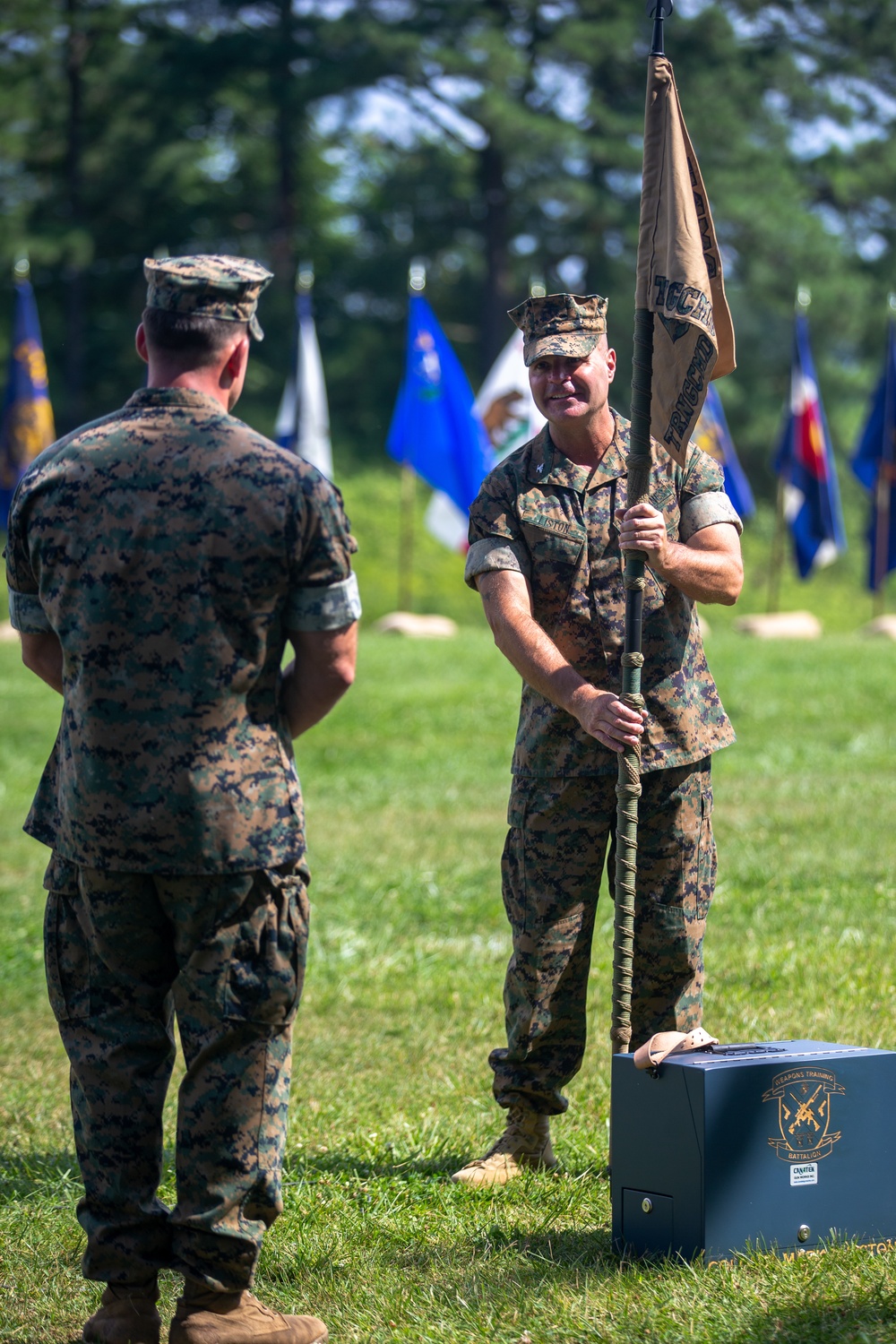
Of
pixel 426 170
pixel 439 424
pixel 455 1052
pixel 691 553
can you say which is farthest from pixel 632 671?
pixel 426 170

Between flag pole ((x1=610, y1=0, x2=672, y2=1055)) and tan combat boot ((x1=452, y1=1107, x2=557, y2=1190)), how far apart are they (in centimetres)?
45

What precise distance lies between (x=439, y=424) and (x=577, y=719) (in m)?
14.2

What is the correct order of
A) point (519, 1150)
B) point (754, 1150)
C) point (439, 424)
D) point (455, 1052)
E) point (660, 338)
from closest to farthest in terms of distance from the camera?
point (754, 1150) → point (660, 338) → point (519, 1150) → point (455, 1052) → point (439, 424)

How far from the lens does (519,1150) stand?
418cm

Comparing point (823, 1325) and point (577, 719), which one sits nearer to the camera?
point (823, 1325)

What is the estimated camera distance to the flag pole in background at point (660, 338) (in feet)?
12.6

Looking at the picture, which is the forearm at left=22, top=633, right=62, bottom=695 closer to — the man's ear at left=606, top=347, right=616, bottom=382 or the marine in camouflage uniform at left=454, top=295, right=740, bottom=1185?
the marine in camouflage uniform at left=454, top=295, right=740, bottom=1185

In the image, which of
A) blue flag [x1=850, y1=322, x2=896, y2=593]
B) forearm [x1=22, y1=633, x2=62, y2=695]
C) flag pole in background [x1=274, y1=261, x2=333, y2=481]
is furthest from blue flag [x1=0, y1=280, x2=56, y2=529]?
forearm [x1=22, y1=633, x2=62, y2=695]

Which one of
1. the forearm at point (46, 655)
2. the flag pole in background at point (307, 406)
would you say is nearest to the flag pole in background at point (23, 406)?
the flag pole in background at point (307, 406)

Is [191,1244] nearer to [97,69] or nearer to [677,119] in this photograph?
[677,119]

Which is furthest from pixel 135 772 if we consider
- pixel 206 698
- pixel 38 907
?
pixel 38 907

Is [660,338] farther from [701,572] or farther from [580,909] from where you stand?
Answer: [580,909]

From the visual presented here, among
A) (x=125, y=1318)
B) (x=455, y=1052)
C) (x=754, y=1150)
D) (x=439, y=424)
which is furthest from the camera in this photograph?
(x=439, y=424)

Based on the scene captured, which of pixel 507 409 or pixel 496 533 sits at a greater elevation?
pixel 507 409
